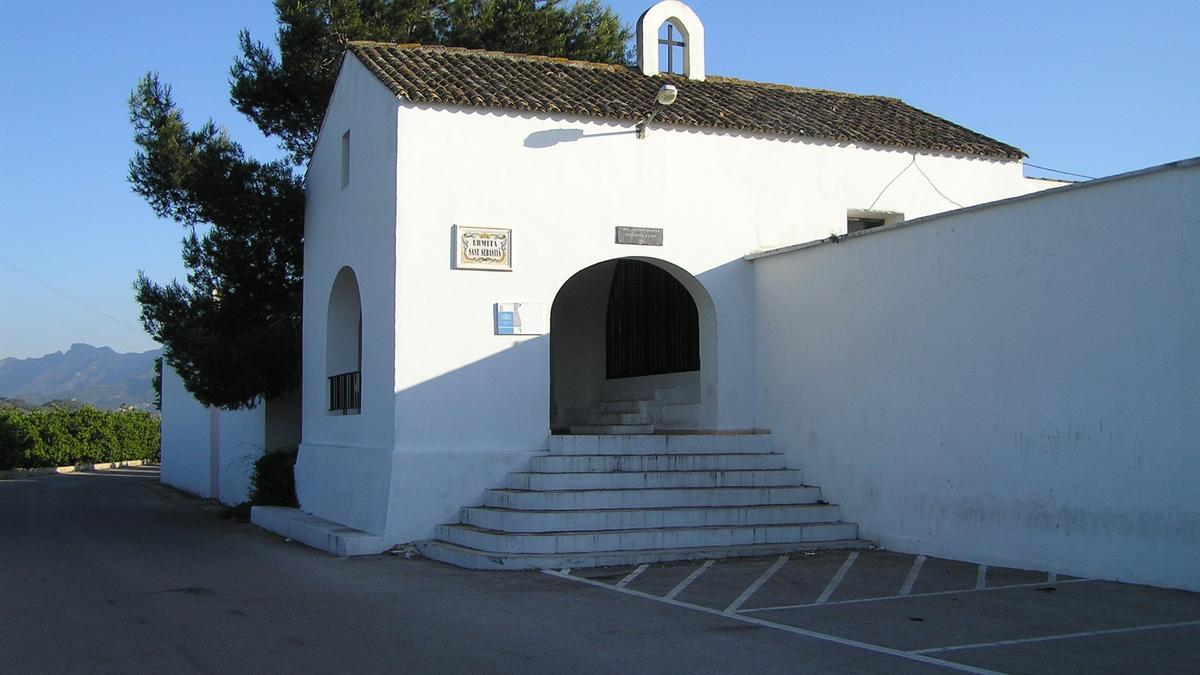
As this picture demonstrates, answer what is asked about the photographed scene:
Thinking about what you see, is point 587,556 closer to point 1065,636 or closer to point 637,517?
point 637,517

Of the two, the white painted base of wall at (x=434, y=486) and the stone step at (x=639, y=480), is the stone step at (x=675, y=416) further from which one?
the white painted base of wall at (x=434, y=486)

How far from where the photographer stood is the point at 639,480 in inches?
497

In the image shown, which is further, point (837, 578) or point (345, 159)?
point (345, 159)

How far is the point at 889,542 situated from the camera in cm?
1213

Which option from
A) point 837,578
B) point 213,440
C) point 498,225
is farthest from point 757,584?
point 213,440

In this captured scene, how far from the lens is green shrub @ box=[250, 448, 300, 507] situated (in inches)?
685

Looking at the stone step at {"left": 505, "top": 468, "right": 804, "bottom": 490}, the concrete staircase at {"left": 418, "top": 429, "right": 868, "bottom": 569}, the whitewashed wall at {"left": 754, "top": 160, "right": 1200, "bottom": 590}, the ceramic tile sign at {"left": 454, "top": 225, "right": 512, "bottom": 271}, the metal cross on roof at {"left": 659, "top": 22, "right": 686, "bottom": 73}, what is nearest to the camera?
the whitewashed wall at {"left": 754, "top": 160, "right": 1200, "bottom": 590}

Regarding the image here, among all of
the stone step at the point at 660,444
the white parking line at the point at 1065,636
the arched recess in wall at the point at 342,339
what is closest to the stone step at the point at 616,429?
the stone step at the point at 660,444

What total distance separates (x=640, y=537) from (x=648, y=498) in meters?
0.86

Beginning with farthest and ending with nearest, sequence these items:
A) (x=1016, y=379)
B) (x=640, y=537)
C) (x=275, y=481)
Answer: (x=275, y=481), (x=640, y=537), (x=1016, y=379)

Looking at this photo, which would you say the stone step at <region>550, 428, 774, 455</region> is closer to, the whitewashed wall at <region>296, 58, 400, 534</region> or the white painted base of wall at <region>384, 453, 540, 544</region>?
the white painted base of wall at <region>384, 453, 540, 544</region>

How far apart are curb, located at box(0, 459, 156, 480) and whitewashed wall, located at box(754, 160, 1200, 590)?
30.9 meters

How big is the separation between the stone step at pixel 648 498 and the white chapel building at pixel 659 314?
28 millimetres

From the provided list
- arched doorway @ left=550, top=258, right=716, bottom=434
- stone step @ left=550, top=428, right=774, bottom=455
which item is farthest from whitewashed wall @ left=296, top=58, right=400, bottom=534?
arched doorway @ left=550, top=258, right=716, bottom=434
